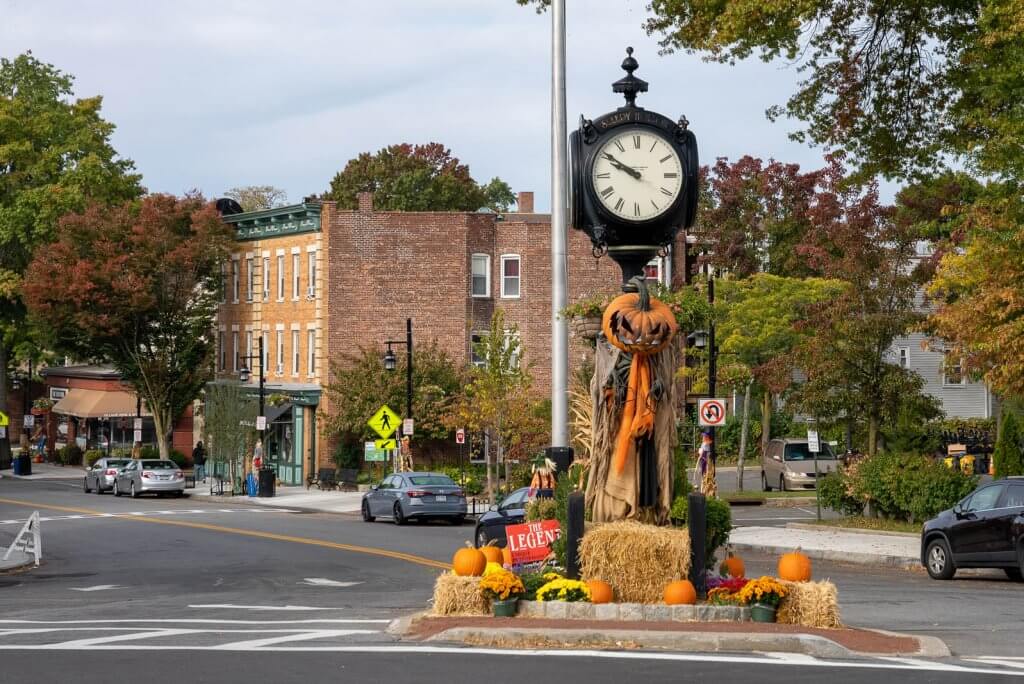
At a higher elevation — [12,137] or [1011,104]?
[12,137]

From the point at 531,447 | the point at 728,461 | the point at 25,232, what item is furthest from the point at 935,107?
the point at 25,232

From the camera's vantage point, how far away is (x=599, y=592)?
13.9 m

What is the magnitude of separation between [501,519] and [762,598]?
13.6 metres

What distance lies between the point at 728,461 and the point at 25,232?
34.5m

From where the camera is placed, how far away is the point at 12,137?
232 feet

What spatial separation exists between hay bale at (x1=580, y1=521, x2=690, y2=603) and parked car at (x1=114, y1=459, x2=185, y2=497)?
1640 inches

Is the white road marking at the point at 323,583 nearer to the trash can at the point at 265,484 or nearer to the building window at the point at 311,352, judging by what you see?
the trash can at the point at 265,484

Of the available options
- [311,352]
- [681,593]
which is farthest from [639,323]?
[311,352]

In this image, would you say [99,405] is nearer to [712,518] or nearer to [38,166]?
[38,166]

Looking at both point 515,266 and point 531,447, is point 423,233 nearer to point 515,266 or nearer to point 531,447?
point 515,266

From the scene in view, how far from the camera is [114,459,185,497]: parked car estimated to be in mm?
53375

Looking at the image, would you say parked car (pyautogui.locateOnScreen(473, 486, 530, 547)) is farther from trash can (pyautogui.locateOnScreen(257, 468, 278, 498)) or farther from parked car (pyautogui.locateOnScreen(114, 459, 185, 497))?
parked car (pyautogui.locateOnScreen(114, 459, 185, 497))

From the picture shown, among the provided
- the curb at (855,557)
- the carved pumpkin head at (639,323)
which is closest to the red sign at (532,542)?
the carved pumpkin head at (639,323)

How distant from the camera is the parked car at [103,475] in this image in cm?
5609
